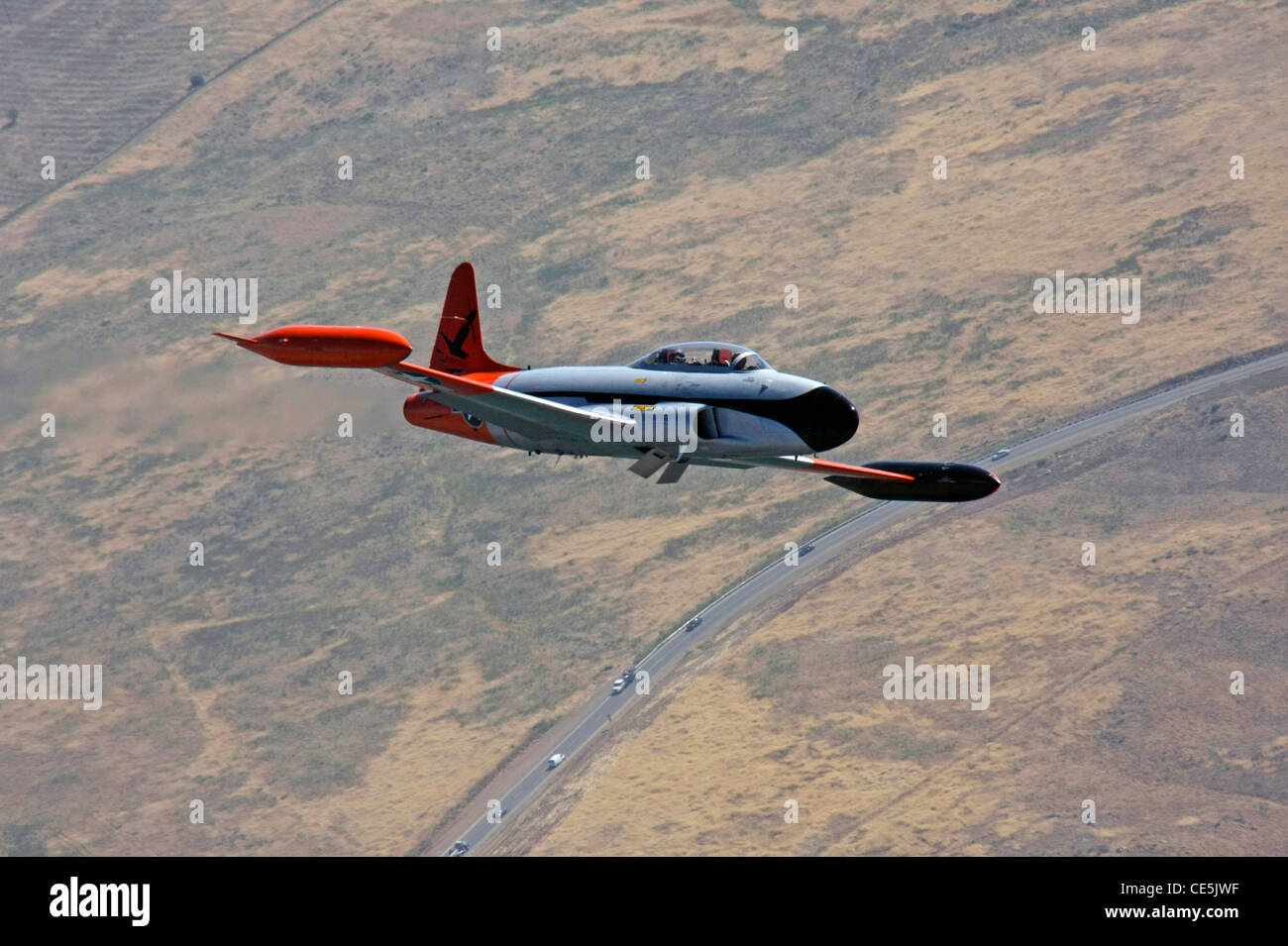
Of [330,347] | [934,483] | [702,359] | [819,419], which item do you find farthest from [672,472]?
[330,347]

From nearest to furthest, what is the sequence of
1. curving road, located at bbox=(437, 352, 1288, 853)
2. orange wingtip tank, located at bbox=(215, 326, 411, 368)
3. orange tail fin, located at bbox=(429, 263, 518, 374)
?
orange wingtip tank, located at bbox=(215, 326, 411, 368), orange tail fin, located at bbox=(429, 263, 518, 374), curving road, located at bbox=(437, 352, 1288, 853)

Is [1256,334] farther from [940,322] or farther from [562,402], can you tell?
[562,402]

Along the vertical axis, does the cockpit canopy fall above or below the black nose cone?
above

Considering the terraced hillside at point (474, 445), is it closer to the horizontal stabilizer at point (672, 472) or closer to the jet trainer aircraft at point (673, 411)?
the jet trainer aircraft at point (673, 411)

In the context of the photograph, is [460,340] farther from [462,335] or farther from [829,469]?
[829,469]

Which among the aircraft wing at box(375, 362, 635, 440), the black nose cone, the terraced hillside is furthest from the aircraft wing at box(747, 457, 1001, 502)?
the terraced hillside

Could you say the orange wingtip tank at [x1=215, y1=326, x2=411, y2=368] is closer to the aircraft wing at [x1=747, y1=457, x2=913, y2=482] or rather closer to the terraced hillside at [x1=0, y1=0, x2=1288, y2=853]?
the aircraft wing at [x1=747, y1=457, x2=913, y2=482]

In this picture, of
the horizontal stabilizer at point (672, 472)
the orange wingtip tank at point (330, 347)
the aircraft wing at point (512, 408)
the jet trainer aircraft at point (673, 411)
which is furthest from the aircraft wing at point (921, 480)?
the orange wingtip tank at point (330, 347)
